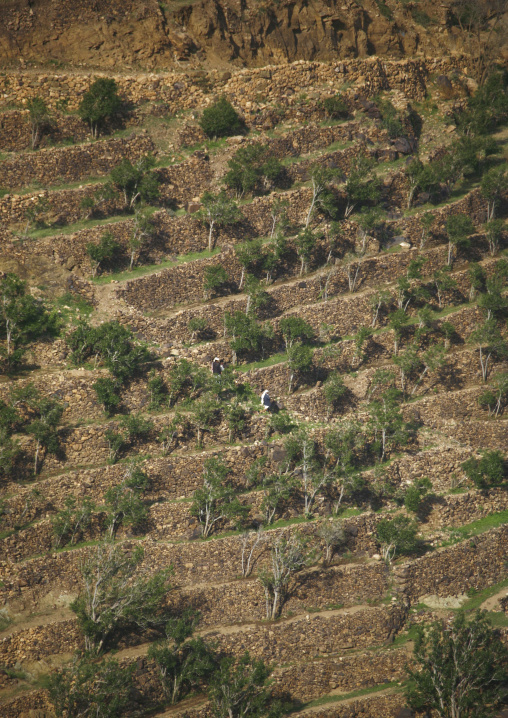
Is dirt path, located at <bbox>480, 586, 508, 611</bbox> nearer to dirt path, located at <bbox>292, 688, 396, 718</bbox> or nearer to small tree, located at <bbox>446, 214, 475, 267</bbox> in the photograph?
dirt path, located at <bbox>292, 688, 396, 718</bbox>

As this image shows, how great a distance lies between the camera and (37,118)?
59.5 metres

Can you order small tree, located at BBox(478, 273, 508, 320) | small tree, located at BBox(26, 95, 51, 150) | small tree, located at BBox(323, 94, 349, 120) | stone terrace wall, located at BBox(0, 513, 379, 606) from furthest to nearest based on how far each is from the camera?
1. small tree, located at BBox(323, 94, 349, 120)
2. small tree, located at BBox(26, 95, 51, 150)
3. small tree, located at BBox(478, 273, 508, 320)
4. stone terrace wall, located at BBox(0, 513, 379, 606)

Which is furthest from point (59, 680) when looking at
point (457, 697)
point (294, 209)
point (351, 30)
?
point (351, 30)

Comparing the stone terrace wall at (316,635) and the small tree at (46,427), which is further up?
the small tree at (46,427)

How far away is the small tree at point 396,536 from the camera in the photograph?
4962 cm

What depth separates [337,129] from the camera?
65.7m

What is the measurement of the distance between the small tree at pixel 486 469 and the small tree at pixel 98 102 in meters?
32.3

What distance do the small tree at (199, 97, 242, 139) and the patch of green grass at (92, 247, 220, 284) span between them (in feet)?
30.6

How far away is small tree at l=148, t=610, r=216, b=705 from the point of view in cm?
4525

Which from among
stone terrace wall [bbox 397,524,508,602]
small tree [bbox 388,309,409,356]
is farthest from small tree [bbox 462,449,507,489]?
small tree [bbox 388,309,409,356]

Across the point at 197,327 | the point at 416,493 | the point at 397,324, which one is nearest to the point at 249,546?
the point at 416,493

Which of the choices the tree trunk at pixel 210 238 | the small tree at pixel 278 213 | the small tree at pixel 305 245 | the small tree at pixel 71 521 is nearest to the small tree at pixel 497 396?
the small tree at pixel 305 245

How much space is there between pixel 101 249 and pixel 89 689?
2549 centimetres

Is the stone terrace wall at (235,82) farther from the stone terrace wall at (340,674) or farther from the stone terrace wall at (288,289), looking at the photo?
the stone terrace wall at (340,674)
